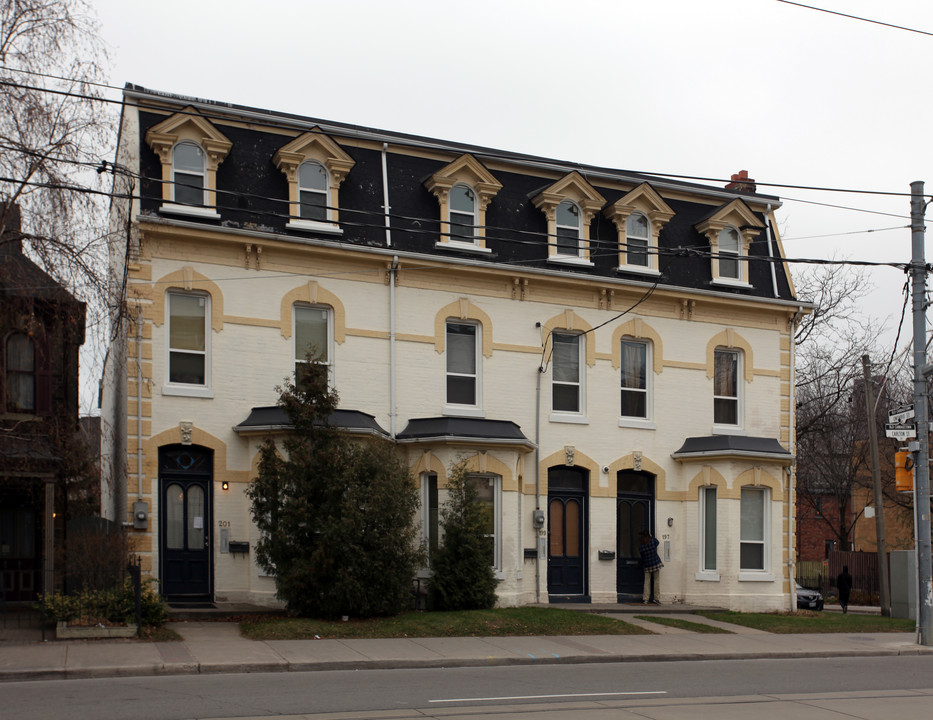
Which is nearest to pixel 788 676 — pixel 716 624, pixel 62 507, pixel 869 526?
pixel 716 624

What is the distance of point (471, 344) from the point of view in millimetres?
24125

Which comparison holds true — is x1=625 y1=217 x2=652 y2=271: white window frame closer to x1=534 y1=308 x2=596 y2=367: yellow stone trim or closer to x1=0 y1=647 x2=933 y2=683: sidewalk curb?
x1=534 y1=308 x2=596 y2=367: yellow stone trim

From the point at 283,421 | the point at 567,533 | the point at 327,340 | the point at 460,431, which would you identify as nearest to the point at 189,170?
the point at 327,340

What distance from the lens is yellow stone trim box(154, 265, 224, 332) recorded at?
68.8ft

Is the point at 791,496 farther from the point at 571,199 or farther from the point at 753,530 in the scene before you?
the point at 571,199

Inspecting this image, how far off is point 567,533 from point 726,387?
5782mm

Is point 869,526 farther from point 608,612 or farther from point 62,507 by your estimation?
point 62,507

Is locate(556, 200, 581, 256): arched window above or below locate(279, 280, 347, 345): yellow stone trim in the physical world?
above

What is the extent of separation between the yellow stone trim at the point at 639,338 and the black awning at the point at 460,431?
3631 millimetres

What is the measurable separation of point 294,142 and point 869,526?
4465cm

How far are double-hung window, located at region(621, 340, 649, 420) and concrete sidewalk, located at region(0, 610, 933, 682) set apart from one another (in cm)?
596

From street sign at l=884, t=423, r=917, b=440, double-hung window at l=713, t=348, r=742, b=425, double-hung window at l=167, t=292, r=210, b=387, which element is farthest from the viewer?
double-hung window at l=713, t=348, r=742, b=425

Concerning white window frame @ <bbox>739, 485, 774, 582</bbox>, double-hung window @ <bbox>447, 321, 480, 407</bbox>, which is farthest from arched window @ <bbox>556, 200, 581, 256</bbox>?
white window frame @ <bbox>739, 485, 774, 582</bbox>

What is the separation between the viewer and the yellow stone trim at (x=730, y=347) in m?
26.2
